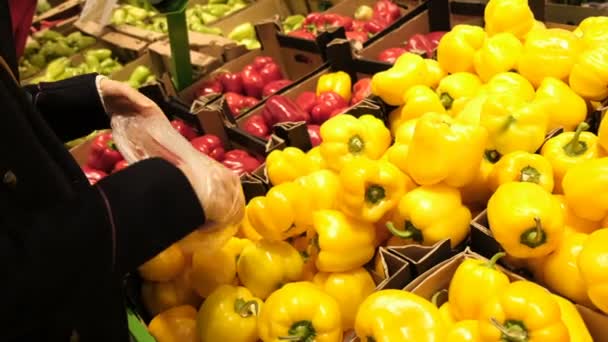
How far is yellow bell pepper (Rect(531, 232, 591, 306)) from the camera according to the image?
130 centimetres

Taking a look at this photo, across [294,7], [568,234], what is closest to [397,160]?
[568,234]

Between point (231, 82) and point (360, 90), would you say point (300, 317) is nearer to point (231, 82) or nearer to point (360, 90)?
point (360, 90)

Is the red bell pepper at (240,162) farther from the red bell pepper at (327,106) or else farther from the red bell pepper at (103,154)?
the red bell pepper at (103,154)

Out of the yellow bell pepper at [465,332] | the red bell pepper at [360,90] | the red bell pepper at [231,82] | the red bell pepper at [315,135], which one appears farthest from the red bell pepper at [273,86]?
the yellow bell pepper at [465,332]

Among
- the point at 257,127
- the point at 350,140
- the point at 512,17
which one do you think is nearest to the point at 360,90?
the point at 257,127

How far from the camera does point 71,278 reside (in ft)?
3.37

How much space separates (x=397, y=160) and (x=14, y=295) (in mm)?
1004

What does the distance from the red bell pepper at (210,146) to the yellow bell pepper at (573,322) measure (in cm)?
147

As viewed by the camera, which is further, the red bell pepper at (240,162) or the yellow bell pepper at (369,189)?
the red bell pepper at (240,162)

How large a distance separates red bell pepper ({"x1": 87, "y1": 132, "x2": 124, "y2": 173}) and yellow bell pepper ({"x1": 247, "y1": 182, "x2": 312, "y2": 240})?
127 centimetres

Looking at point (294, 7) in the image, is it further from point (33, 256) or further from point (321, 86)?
point (33, 256)

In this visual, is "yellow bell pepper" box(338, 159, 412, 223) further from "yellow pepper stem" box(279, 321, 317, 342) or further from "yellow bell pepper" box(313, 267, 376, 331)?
"yellow pepper stem" box(279, 321, 317, 342)

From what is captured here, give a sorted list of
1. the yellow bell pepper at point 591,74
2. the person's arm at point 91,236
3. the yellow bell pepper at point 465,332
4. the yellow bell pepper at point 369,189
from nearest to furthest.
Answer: the person's arm at point 91,236
the yellow bell pepper at point 465,332
the yellow bell pepper at point 369,189
the yellow bell pepper at point 591,74

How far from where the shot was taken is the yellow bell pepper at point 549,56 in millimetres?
1829
